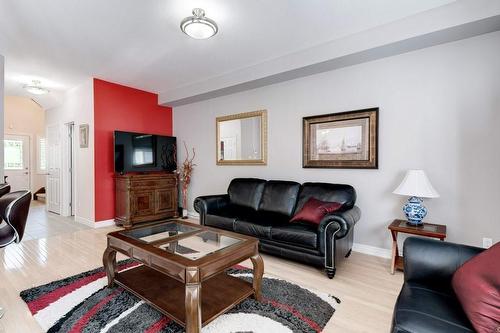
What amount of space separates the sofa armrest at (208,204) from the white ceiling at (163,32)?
2017 millimetres

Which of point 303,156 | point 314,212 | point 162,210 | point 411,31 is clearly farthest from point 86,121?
point 411,31

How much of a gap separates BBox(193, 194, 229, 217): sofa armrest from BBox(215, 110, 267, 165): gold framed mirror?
95 cm

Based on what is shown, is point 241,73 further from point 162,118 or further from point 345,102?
point 162,118

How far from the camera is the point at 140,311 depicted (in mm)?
1943

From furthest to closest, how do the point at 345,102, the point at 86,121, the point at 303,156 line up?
the point at 86,121 → the point at 303,156 → the point at 345,102

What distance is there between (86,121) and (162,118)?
143cm

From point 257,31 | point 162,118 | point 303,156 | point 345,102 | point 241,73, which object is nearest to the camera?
point 257,31

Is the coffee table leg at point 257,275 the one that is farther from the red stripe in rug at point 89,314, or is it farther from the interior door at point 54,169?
the interior door at point 54,169

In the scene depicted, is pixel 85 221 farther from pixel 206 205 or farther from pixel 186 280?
pixel 186 280

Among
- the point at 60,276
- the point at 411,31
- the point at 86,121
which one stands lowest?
the point at 60,276

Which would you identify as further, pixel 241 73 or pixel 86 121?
pixel 86 121

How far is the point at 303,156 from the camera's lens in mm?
3758

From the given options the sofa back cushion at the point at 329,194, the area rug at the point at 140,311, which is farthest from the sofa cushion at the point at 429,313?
the sofa back cushion at the point at 329,194

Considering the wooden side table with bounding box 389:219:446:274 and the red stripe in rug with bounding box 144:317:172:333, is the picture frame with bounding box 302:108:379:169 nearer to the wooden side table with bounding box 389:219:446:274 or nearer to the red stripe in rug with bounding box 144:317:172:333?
the wooden side table with bounding box 389:219:446:274
